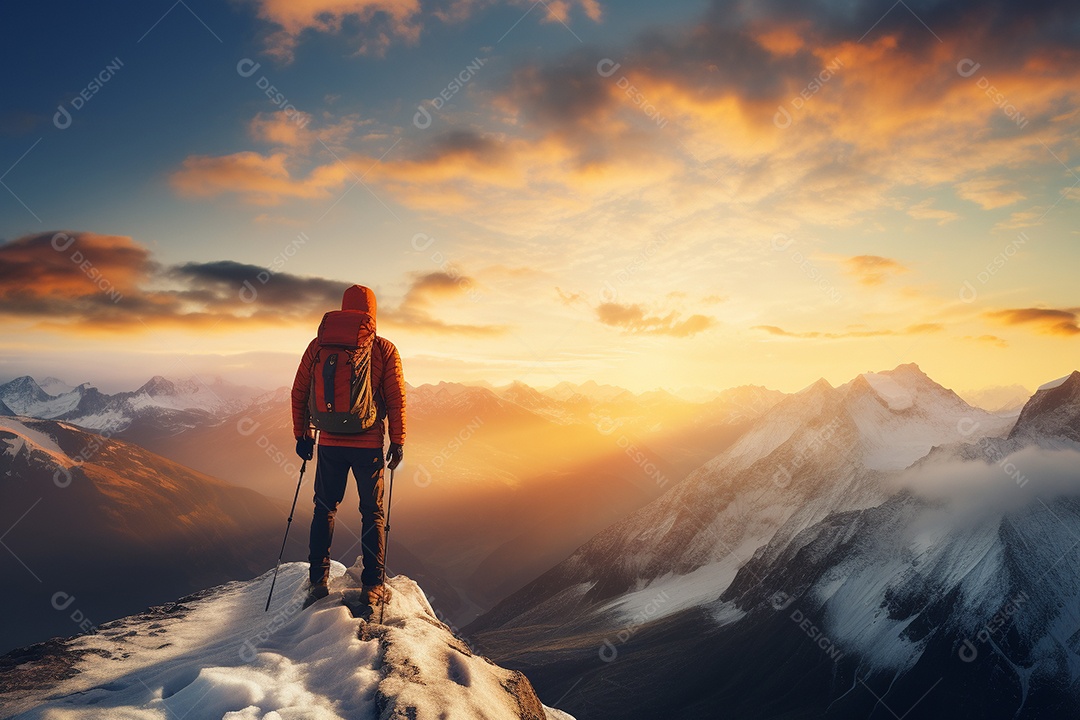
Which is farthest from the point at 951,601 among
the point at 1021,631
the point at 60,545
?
the point at 60,545

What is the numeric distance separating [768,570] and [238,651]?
440 ft

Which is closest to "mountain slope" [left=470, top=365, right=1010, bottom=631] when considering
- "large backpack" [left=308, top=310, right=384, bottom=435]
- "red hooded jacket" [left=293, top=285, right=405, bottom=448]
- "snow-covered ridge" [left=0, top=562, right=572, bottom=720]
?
"snow-covered ridge" [left=0, top=562, right=572, bottom=720]

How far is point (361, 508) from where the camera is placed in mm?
11602

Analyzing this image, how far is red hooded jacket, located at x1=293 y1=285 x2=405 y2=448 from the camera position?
11430 mm

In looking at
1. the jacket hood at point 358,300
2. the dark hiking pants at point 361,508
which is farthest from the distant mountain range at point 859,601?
the jacket hood at point 358,300

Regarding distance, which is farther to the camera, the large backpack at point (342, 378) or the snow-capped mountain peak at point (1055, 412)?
the snow-capped mountain peak at point (1055, 412)

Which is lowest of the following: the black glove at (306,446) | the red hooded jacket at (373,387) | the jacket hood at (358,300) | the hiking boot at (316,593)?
the hiking boot at (316,593)

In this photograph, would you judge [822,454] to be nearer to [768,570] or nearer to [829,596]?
[768,570]

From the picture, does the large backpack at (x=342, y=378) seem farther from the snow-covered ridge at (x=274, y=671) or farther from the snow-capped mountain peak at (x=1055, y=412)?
the snow-capped mountain peak at (x=1055, y=412)

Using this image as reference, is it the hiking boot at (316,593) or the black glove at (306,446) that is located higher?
the black glove at (306,446)

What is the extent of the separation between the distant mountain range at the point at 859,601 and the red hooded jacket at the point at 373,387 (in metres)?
95.2

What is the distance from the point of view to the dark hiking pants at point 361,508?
11.4m

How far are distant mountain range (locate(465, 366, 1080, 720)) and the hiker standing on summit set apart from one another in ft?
309

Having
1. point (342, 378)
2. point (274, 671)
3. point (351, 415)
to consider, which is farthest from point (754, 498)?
point (274, 671)
